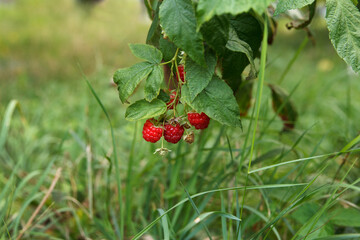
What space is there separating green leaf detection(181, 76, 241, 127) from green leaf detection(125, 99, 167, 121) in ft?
0.17

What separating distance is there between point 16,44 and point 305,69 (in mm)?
3344

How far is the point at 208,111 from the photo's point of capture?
0.70 m

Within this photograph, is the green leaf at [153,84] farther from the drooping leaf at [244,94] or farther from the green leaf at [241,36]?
the drooping leaf at [244,94]

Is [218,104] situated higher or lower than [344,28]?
lower

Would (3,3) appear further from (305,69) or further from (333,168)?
(333,168)

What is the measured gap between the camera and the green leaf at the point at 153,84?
2.36 feet

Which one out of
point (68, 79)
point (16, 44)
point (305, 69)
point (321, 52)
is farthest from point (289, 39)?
point (16, 44)

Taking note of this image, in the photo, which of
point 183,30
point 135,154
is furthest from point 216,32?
Result: point 135,154

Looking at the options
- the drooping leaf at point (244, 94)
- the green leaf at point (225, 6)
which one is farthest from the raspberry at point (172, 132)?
the drooping leaf at point (244, 94)

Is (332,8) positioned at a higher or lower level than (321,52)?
higher

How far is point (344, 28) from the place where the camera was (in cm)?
70

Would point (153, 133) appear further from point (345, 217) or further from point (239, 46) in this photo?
point (345, 217)

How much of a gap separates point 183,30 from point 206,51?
0.31 feet

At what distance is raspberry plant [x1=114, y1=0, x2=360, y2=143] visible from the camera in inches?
25.6
